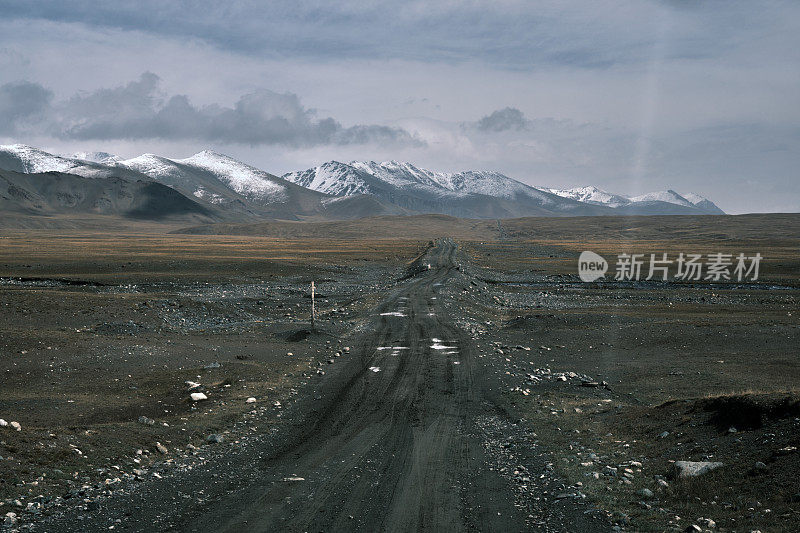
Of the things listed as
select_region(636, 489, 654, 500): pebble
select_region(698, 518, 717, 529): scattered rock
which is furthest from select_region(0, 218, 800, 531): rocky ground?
select_region(698, 518, 717, 529): scattered rock

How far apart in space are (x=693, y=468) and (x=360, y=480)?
7110mm

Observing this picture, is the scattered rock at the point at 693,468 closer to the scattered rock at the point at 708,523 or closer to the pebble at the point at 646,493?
the pebble at the point at 646,493

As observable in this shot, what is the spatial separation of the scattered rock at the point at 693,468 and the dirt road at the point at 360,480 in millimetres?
2325

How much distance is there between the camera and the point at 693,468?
1112 cm

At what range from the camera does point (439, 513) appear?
10836 mm

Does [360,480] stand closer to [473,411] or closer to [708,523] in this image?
[473,411]

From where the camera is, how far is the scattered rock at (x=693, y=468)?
36.2 feet

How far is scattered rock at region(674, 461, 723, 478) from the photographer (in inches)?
434

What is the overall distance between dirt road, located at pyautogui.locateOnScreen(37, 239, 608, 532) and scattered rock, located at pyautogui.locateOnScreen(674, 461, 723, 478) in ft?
A: 7.63

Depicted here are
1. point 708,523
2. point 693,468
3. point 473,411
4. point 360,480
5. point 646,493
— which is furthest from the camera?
point 473,411

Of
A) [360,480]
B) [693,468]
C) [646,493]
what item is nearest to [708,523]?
[646,493]

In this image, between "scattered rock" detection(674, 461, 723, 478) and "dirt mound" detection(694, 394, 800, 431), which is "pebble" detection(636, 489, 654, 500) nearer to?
"scattered rock" detection(674, 461, 723, 478)

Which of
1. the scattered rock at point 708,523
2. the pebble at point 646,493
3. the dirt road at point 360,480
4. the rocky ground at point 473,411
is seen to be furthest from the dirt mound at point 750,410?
the dirt road at point 360,480

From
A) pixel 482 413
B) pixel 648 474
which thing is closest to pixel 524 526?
pixel 648 474
